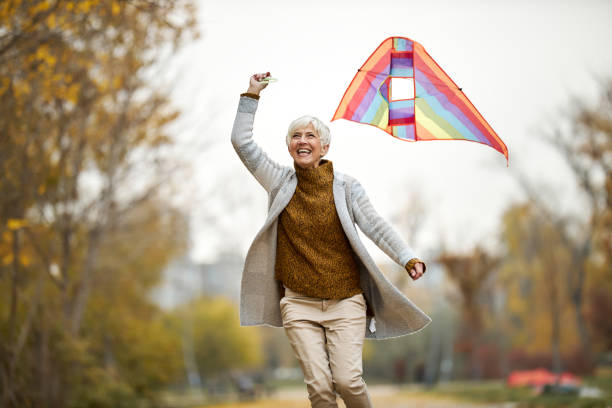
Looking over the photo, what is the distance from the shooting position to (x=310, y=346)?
13.3 feet

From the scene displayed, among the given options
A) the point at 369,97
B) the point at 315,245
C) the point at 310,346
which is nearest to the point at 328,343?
the point at 310,346

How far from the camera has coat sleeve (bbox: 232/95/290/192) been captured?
168 inches

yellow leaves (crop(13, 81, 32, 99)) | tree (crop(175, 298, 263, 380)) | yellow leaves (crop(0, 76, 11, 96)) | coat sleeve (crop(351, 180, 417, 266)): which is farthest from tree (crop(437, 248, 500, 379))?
coat sleeve (crop(351, 180, 417, 266))

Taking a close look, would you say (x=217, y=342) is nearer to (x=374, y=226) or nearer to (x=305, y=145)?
(x=374, y=226)

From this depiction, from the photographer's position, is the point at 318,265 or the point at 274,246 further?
the point at 274,246

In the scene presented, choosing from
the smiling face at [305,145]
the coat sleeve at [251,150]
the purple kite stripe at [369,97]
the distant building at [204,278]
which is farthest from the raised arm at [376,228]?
the distant building at [204,278]

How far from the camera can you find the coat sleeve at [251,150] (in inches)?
168

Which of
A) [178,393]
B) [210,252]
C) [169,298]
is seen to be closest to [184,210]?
[210,252]

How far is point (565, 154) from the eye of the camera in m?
15.6

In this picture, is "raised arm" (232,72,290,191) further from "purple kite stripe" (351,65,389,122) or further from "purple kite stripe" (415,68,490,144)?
"purple kite stripe" (415,68,490,144)

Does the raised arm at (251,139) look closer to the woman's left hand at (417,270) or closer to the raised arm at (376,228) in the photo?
the raised arm at (376,228)

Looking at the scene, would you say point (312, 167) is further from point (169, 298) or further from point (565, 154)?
point (169, 298)

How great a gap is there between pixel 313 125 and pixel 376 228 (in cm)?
75

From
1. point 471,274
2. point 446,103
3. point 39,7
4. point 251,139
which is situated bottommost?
point 471,274
